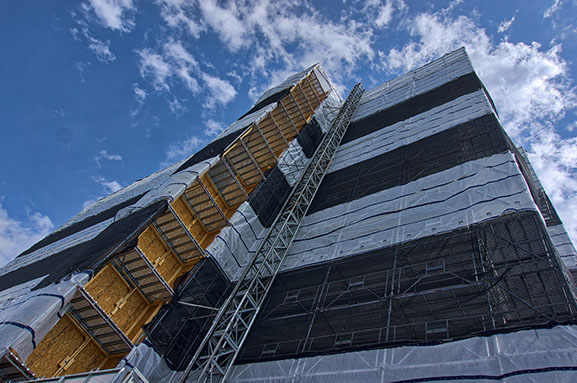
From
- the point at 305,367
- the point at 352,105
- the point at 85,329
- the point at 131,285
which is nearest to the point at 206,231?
the point at 131,285

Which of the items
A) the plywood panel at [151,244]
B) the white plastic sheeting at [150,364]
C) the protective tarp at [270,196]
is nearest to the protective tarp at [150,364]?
the white plastic sheeting at [150,364]

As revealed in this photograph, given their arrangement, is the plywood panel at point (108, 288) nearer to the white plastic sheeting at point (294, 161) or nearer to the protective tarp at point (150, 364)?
the protective tarp at point (150, 364)

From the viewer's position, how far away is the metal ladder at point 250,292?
7633 mm

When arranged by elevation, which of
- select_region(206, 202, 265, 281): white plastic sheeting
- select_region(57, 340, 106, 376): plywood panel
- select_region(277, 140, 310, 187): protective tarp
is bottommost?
select_region(57, 340, 106, 376): plywood panel

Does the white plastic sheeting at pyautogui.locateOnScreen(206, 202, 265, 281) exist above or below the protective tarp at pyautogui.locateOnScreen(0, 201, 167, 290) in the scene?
above

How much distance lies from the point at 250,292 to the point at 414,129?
27.9ft

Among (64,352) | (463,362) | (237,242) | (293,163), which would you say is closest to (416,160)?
(293,163)

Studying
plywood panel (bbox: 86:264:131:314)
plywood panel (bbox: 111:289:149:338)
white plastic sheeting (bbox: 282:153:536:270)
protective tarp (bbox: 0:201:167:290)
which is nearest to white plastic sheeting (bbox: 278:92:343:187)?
white plastic sheeting (bbox: 282:153:536:270)

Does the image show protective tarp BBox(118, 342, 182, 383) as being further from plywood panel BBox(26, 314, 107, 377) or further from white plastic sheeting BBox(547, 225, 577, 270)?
white plastic sheeting BBox(547, 225, 577, 270)

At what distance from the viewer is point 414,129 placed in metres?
13.6

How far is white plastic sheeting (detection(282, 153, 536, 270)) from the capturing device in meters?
8.03

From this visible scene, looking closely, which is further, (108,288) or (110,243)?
(108,288)

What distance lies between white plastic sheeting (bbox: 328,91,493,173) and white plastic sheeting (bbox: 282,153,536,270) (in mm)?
3048

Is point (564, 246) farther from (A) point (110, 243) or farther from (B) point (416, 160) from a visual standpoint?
(A) point (110, 243)
